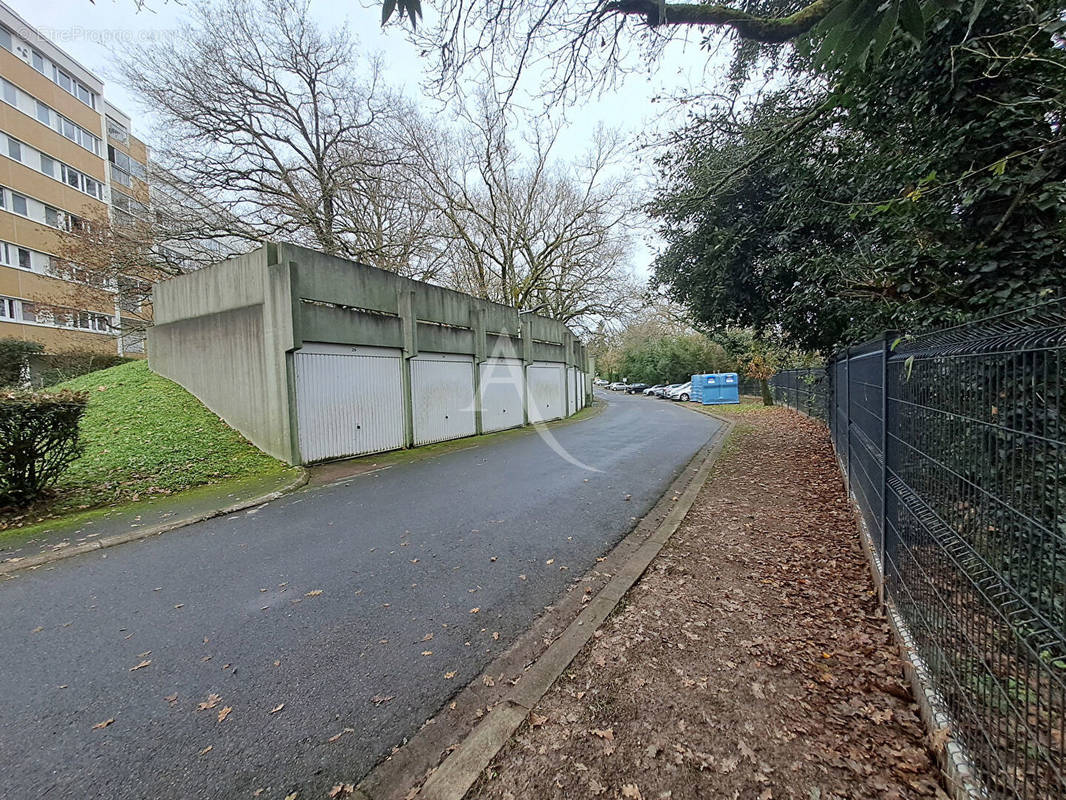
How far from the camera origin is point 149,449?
7867mm

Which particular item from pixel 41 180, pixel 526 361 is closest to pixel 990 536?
pixel 526 361

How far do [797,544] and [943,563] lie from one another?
8.58 feet

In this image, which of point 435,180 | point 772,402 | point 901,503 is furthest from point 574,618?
point 772,402

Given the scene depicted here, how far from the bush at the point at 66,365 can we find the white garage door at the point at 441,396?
13.1 m

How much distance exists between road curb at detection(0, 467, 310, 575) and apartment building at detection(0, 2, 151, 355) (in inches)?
686

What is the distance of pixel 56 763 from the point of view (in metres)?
1.97

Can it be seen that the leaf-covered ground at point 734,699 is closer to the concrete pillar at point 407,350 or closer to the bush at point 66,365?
the concrete pillar at point 407,350

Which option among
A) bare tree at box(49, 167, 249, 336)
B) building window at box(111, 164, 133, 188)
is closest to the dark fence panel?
bare tree at box(49, 167, 249, 336)

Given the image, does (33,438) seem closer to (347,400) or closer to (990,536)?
(347,400)

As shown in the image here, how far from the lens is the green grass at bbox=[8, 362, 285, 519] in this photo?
6.41 metres

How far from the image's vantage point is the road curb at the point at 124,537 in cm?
422

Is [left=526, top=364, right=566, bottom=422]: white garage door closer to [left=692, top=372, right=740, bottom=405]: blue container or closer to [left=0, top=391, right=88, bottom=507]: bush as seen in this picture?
Answer: [left=692, top=372, right=740, bottom=405]: blue container
